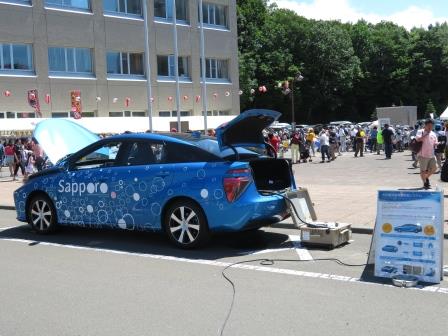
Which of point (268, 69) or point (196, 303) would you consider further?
point (268, 69)

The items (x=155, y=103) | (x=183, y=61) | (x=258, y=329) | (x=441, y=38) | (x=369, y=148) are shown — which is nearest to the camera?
(x=258, y=329)

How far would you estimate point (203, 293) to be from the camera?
594 centimetres

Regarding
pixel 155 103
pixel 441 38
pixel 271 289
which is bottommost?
pixel 271 289

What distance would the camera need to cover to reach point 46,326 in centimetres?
501

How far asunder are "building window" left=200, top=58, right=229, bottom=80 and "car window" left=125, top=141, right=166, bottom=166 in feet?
108

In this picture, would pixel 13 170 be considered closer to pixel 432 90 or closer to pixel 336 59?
pixel 336 59

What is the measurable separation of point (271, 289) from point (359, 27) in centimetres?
7535

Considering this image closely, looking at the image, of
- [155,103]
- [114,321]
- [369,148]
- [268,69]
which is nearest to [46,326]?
[114,321]

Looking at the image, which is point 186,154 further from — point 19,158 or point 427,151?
point 19,158

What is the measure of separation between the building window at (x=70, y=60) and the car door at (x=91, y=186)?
25077 millimetres

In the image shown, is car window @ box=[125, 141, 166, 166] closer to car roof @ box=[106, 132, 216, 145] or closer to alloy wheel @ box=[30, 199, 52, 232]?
car roof @ box=[106, 132, 216, 145]

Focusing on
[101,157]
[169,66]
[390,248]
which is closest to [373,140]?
[169,66]

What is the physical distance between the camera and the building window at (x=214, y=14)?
133ft

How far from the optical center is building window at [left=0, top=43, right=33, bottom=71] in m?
30.5
